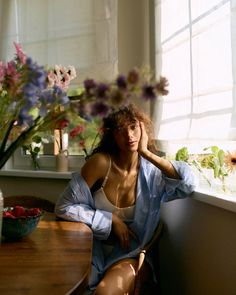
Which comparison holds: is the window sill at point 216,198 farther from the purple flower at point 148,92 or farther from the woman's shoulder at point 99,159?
the purple flower at point 148,92

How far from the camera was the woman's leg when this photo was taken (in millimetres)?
1262

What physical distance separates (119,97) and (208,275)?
1.13 m

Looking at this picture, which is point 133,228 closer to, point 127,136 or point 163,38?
point 127,136

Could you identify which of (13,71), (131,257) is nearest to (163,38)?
(131,257)

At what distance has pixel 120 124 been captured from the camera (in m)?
1.52

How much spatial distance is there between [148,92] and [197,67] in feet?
3.62

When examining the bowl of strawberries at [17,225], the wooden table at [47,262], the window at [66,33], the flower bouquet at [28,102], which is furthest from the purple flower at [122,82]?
the window at [66,33]

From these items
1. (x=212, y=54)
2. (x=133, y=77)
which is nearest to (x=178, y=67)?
(x=212, y=54)

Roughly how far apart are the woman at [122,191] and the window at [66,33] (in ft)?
1.95

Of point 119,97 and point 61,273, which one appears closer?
point 119,97

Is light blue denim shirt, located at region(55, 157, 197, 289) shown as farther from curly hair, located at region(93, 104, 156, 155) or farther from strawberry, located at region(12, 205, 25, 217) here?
strawberry, located at region(12, 205, 25, 217)

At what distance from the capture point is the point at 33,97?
610 mm

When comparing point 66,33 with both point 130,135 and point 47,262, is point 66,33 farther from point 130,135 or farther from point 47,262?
point 47,262

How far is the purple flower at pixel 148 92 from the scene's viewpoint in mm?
514
